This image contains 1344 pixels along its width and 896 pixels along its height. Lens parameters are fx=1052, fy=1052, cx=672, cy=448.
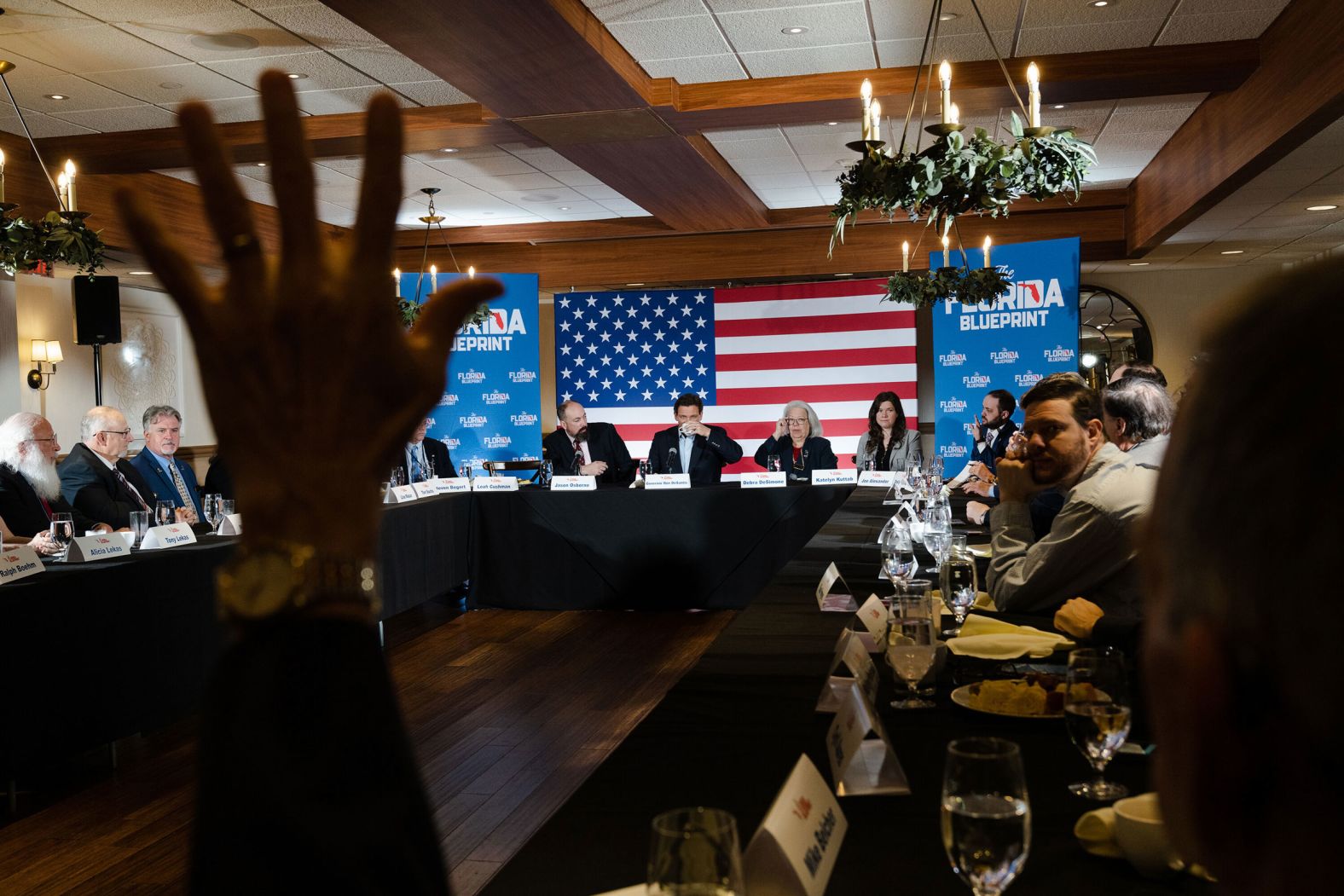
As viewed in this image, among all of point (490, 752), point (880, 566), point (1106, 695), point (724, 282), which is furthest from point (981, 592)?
point (724, 282)

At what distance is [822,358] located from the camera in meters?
9.43

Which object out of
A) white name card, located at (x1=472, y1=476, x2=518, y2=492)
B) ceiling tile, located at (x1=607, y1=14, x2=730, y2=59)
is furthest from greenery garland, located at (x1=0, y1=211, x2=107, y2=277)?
white name card, located at (x1=472, y1=476, x2=518, y2=492)

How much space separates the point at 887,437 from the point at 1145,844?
6.55 meters

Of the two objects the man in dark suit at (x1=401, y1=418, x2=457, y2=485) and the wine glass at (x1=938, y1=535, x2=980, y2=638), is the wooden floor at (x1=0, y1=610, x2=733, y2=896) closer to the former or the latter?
the man in dark suit at (x1=401, y1=418, x2=457, y2=485)

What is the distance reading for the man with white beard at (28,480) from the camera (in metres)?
4.66

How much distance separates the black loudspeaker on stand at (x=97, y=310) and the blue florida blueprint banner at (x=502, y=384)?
8.48ft

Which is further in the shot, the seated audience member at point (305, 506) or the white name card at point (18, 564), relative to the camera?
the white name card at point (18, 564)

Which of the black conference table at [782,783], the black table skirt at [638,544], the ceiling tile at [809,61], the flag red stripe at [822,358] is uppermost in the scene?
the ceiling tile at [809,61]

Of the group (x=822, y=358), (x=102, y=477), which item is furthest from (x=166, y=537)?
(x=822, y=358)

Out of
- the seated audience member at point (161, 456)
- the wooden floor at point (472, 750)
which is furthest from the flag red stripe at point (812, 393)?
the seated audience member at point (161, 456)

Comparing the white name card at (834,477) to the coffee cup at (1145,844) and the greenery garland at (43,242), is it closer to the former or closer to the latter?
the greenery garland at (43,242)

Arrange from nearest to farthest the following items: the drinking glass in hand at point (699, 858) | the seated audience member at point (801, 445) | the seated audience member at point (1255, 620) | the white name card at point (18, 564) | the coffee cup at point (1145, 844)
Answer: the seated audience member at point (1255, 620) → the drinking glass in hand at point (699, 858) → the coffee cup at point (1145, 844) → the white name card at point (18, 564) → the seated audience member at point (801, 445)

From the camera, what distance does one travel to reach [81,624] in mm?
3453

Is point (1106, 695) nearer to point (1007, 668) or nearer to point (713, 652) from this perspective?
point (1007, 668)
